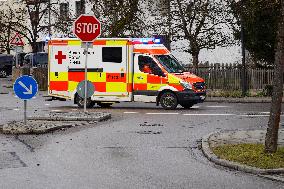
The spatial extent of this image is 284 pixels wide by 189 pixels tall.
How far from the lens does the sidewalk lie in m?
9.63

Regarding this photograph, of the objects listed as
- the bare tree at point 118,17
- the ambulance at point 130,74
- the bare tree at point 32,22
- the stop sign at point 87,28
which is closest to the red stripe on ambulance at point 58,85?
the ambulance at point 130,74

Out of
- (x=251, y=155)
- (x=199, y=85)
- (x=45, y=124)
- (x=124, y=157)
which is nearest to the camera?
(x=251, y=155)

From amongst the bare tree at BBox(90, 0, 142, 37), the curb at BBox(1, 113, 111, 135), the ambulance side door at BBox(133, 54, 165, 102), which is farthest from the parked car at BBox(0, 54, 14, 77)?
the curb at BBox(1, 113, 111, 135)

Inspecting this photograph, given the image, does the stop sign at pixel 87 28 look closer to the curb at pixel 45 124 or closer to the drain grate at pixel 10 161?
the curb at pixel 45 124

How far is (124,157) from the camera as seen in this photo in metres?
11.4

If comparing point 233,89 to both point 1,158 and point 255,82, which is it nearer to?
point 255,82

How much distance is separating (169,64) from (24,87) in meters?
8.52

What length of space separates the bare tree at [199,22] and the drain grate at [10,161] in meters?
23.9

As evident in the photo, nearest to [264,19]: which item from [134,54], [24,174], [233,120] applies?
[134,54]

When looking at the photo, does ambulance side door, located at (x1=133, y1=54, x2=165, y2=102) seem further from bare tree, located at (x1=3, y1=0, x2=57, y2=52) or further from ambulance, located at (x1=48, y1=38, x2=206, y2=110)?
bare tree, located at (x1=3, y1=0, x2=57, y2=52)

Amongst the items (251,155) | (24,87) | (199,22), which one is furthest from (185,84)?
(199,22)

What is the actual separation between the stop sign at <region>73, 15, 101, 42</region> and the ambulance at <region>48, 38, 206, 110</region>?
485 cm

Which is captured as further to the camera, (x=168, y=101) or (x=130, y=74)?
(x=130, y=74)

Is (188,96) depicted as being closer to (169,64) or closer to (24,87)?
(169,64)
